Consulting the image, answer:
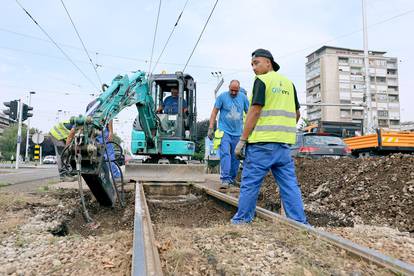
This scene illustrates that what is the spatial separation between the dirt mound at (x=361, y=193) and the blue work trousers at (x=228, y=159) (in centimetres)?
75

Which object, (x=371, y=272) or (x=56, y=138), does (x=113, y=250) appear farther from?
(x=56, y=138)

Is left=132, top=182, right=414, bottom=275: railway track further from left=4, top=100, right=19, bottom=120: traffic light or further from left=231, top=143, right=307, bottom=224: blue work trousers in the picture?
left=4, top=100, right=19, bottom=120: traffic light

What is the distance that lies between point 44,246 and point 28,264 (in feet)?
1.48

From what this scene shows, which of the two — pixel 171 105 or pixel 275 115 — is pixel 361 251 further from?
pixel 171 105

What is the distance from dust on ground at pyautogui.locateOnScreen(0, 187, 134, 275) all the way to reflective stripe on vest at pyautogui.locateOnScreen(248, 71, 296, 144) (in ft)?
5.57

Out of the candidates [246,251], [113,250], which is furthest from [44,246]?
[246,251]

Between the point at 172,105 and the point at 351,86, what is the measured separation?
3146 inches

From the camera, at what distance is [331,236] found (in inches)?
116

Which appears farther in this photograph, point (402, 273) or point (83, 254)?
point (83, 254)

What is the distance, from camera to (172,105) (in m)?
10.4

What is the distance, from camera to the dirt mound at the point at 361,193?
4.93 meters

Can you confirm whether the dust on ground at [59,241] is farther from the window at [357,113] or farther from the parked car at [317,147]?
the window at [357,113]

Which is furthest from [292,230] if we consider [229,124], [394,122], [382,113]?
[394,122]

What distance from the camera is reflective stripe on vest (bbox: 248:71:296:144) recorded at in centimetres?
402
